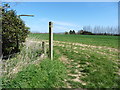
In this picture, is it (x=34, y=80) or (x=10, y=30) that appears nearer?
(x=34, y=80)

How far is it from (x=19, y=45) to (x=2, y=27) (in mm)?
1235

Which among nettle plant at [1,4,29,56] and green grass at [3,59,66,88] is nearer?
green grass at [3,59,66,88]

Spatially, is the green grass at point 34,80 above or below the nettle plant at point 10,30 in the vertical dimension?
below

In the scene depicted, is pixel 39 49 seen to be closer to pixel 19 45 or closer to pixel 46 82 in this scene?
pixel 19 45

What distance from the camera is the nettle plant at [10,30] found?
15.4 ft

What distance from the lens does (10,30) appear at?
476cm

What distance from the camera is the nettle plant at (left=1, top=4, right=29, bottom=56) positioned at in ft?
15.4

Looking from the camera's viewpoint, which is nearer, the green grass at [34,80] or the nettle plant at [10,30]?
the green grass at [34,80]

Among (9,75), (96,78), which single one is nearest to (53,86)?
(9,75)

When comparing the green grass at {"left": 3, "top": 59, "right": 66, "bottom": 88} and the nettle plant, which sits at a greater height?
the nettle plant

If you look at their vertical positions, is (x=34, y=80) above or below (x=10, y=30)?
below

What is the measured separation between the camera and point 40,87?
304 cm

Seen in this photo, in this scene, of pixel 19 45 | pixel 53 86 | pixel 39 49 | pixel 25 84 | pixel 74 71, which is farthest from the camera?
pixel 39 49

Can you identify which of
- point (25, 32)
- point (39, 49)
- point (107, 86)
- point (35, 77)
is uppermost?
point (25, 32)
